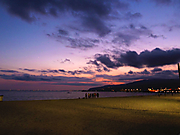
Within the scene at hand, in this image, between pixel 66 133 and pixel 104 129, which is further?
pixel 104 129

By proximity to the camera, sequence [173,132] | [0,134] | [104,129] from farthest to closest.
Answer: [104,129] → [173,132] → [0,134]

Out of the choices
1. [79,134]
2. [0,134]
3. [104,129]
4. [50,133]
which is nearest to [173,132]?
[104,129]

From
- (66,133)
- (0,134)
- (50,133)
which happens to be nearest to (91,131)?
(66,133)

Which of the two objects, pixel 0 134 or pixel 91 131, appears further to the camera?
pixel 91 131

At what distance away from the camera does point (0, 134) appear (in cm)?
611

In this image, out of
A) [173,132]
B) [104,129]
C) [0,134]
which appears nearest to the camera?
[0,134]

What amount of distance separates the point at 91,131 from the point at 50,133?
1.93 metres

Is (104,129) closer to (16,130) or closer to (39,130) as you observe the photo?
(39,130)

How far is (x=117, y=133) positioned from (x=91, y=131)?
1.24m

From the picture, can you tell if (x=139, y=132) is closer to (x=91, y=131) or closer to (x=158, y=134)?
(x=158, y=134)

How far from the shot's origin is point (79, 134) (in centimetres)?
624

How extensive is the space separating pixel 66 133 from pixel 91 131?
1205mm

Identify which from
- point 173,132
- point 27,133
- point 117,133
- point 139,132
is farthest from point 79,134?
point 173,132

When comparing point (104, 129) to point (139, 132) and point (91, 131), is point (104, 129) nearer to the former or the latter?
point (91, 131)
